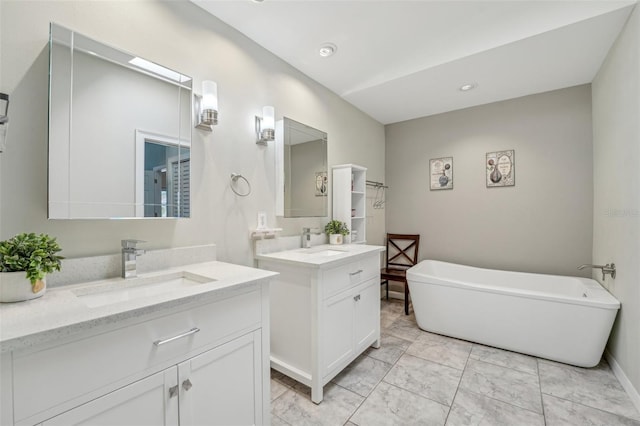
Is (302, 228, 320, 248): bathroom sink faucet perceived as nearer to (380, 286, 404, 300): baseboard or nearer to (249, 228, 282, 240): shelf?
(249, 228, 282, 240): shelf

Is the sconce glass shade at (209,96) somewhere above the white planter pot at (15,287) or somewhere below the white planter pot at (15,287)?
A: above

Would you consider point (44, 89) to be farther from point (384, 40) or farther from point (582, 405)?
point (582, 405)

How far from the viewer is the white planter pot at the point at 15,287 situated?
3.11 ft

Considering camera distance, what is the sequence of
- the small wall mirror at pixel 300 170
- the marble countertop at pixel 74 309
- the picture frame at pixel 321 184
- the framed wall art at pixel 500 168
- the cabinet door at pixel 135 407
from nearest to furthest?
the marble countertop at pixel 74 309 < the cabinet door at pixel 135 407 < the small wall mirror at pixel 300 170 < the picture frame at pixel 321 184 < the framed wall art at pixel 500 168

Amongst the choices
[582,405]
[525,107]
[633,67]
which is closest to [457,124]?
[525,107]

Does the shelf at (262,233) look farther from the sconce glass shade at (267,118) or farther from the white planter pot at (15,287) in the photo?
the white planter pot at (15,287)

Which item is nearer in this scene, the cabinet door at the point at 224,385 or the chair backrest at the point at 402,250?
the cabinet door at the point at 224,385

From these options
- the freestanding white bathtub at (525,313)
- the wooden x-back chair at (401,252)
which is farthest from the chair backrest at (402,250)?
the freestanding white bathtub at (525,313)

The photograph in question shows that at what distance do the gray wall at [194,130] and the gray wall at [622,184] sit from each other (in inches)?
90.6

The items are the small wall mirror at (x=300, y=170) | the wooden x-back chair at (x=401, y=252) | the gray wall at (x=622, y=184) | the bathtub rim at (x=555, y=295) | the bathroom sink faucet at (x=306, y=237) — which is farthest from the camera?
the wooden x-back chair at (x=401, y=252)

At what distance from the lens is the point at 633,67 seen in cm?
183

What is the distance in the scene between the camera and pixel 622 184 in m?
2.04

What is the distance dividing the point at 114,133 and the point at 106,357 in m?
1.07

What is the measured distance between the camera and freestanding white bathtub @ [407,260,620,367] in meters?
2.13
